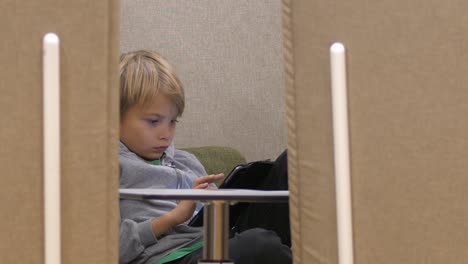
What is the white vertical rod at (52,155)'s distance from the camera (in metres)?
1.13

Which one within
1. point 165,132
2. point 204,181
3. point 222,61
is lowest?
point 204,181

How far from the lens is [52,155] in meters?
1.13

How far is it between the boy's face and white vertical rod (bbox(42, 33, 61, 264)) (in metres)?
0.70

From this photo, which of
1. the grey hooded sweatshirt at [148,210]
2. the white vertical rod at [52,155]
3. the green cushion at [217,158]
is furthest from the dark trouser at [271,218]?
the white vertical rod at [52,155]

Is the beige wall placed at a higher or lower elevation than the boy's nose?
higher

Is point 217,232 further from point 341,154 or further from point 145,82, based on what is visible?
point 145,82

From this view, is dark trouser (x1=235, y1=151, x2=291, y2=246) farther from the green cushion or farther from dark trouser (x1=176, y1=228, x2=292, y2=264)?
the green cushion

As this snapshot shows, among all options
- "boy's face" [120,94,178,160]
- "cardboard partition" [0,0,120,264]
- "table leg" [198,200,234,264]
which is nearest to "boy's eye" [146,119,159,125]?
"boy's face" [120,94,178,160]

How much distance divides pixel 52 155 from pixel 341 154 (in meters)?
0.39

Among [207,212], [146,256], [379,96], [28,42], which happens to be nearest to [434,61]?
[379,96]

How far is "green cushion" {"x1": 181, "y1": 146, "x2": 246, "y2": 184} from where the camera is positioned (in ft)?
7.47

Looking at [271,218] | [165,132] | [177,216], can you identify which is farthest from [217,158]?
[177,216]

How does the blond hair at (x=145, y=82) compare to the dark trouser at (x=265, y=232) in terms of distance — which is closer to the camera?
the dark trouser at (x=265, y=232)

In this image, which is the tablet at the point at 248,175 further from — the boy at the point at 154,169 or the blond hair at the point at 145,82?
the blond hair at the point at 145,82
